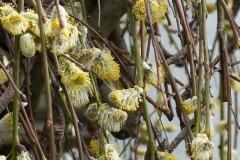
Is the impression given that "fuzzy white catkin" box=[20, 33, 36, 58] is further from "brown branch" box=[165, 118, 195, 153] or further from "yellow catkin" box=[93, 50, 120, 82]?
"brown branch" box=[165, 118, 195, 153]

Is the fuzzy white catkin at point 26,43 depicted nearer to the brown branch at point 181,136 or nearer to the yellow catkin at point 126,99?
the yellow catkin at point 126,99

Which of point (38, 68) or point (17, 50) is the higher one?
point (17, 50)

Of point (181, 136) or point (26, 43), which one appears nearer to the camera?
point (26, 43)

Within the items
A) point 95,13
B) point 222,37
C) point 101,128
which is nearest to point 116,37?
point 95,13

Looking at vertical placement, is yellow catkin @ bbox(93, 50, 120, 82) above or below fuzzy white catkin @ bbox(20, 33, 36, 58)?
below

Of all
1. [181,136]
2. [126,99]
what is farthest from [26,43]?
[181,136]


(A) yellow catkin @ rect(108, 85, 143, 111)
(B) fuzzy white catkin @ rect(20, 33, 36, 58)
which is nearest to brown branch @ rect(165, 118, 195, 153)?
(A) yellow catkin @ rect(108, 85, 143, 111)

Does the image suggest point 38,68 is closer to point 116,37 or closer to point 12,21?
point 116,37

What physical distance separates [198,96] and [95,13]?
1.58ft

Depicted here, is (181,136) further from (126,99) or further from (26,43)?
(26,43)

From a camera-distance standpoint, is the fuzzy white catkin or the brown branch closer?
the fuzzy white catkin

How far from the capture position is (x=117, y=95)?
2.10 ft

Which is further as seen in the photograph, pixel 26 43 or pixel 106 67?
pixel 106 67

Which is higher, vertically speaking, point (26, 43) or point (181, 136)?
point (26, 43)
